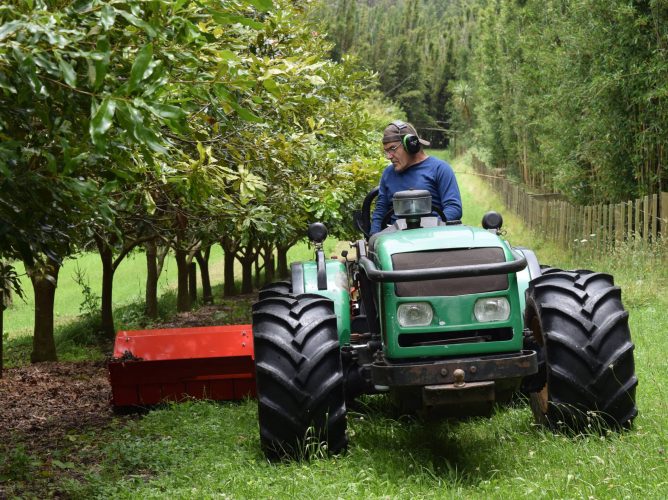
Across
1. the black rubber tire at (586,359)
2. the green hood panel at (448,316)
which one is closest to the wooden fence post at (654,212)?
the black rubber tire at (586,359)

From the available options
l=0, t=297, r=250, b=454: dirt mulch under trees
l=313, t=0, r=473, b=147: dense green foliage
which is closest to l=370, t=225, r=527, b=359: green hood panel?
l=0, t=297, r=250, b=454: dirt mulch under trees

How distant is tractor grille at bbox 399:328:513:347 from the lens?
220 inches

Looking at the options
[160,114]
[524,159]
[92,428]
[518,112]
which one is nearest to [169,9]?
[160,114]

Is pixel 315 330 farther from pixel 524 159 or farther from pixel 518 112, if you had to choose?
pixel 524 159

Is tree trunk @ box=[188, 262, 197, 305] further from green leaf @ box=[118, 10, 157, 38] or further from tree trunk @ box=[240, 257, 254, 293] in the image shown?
green leaf @ box=[118, 10, 157, 38]

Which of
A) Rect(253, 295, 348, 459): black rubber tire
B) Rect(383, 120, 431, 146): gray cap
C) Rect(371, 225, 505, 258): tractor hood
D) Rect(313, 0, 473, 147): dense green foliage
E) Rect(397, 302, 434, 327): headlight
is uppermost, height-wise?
Rect(313, 0, 473, 147): dense green foliage

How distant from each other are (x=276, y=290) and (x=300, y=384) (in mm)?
1233

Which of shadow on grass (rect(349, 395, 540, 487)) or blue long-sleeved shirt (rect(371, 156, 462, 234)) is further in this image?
blue long-sleeved shirt (rect(371, 156, 462, 234))

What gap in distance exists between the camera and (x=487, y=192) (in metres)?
58.4

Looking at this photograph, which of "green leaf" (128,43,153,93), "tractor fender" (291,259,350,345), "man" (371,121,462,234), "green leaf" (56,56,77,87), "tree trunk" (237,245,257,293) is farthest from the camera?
"tree trunk" (237,245,257,293)

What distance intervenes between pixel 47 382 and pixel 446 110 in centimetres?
10454

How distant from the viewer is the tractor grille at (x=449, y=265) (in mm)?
5539

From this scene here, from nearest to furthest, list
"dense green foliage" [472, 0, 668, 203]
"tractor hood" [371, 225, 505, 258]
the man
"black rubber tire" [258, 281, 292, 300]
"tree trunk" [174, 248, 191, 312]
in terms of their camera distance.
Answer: "tractor hood" [371, 225, 505, 258]
"black rubber tire" [258, 281, 292, 300]
the man
"dense green foliage" [472, 0, 668, 203]
"tree trunk" [174, 248, 191, 312]

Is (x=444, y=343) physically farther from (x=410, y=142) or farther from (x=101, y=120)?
(x=101, y=120)
